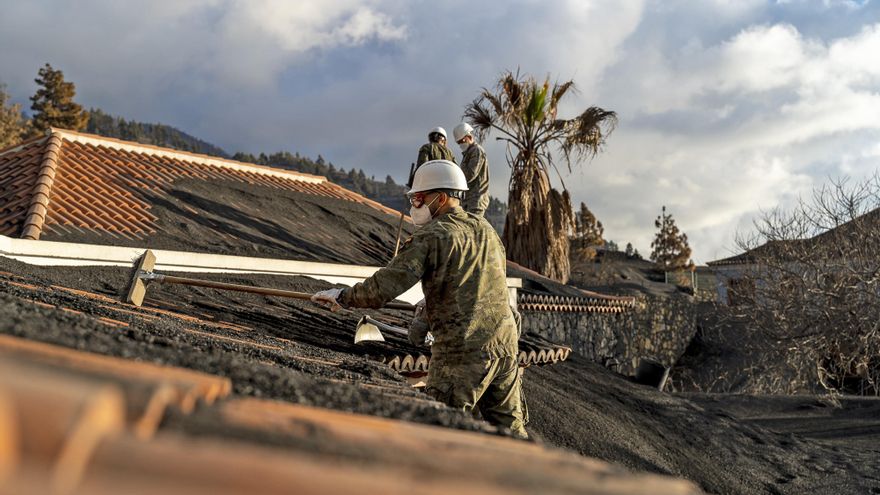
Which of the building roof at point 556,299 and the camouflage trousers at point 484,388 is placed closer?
the camouflage trousers at point 484,388

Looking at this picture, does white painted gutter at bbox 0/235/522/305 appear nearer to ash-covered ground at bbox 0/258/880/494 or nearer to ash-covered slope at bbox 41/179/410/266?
ash-covered ground at bbox 0/258/880/494

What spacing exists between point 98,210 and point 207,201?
197cm

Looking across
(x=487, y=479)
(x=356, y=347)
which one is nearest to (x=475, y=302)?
(x=356, y=347)

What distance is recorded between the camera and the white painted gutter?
5.95 m

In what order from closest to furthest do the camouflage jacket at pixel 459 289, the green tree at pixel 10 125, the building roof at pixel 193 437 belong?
the building roof at pixel 193 437 < the camouflage jacket at pixel 459 289 < the green tree at pixel 10 125

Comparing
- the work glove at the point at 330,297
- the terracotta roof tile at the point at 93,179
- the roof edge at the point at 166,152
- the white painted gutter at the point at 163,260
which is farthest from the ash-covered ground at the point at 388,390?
the roof edge at the point at 166,152

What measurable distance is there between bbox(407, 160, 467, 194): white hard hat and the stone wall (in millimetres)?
9841

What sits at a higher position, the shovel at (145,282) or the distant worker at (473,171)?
the distant worker at (473,171)

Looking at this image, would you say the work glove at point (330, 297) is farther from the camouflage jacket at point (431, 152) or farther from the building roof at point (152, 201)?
the camouflage jacket at point (431, 152)

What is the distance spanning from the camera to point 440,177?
167 inches

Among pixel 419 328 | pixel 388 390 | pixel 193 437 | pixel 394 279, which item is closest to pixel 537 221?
pixel 419 328

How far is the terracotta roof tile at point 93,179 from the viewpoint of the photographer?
764 cm

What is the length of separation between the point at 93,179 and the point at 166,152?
8.66 ft

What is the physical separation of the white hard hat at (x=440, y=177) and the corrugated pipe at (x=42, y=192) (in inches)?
175
